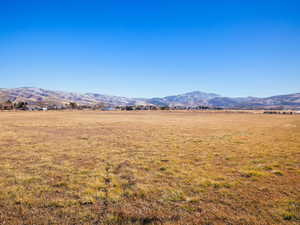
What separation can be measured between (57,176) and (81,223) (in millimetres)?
4319

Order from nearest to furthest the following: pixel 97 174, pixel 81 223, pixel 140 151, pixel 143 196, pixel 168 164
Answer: pixel 81 223 < pixel 143 196 < pixel 97 174 < pixel 168 164 < pixel 140 151

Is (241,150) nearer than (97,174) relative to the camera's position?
No

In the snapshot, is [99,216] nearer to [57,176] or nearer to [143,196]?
[143,196]

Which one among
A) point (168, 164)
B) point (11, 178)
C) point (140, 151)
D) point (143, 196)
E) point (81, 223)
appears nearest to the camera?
point (81, 223)

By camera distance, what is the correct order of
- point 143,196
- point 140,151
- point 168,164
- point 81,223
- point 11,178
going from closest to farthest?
point 81,223 → point 143,196 → point 11,178 → point 168,164 → point 140,151

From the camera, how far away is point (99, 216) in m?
5.24

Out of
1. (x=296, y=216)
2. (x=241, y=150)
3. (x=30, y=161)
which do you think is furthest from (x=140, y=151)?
(x=296, y=216)

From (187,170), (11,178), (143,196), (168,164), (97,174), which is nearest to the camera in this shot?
(143,196)

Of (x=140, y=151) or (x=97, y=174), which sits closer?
(x=97, y=174)

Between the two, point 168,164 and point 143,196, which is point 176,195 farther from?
point 168,164

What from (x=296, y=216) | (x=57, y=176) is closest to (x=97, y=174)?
(x=57, y=176)

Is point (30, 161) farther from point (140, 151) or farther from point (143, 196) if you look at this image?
point (143, 196)

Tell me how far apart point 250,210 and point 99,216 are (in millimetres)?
4975

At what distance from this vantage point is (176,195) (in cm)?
653
